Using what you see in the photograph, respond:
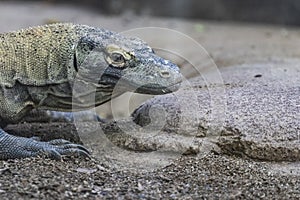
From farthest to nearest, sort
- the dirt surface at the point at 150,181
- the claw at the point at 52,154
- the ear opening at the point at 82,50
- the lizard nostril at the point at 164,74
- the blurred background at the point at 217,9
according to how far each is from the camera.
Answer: the blurred background at the point at 217,9 < the ear opening at the point at 82,50 < the lizard nostril at the point at 164,74 < the claw at the point at 52,154 < the dirt surface at the point at 150,181

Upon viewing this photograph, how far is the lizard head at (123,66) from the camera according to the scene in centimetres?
383

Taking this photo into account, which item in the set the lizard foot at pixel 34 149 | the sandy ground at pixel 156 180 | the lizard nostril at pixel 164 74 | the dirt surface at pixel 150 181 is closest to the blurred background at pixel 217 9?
the sandy ground at pixel 156 180

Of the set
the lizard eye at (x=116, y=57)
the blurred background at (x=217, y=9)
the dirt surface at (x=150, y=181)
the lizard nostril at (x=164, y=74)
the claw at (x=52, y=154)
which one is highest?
the blurred background at (x=217, y=9)

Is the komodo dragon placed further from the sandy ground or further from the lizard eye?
the sandy ground

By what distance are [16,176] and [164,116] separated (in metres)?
1.24

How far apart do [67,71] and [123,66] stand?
0.39m

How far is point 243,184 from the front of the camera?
3.27 metres

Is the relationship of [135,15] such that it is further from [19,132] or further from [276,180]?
[276,180]

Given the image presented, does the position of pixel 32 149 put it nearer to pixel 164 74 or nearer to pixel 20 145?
pixel 20 145

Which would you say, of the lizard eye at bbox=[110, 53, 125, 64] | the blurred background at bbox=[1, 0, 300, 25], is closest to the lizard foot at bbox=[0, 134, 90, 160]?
the lizard eye at bbox=[110, 53, 125, 64]

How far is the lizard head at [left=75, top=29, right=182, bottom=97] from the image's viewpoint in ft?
12.6

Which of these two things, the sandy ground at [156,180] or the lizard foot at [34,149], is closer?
the sandy ground at [156,180]

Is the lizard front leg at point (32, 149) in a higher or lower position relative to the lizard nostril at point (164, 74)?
lower

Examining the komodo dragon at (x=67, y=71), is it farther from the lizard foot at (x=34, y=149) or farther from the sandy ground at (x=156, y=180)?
the sandy ground at (x=156, y=180)
